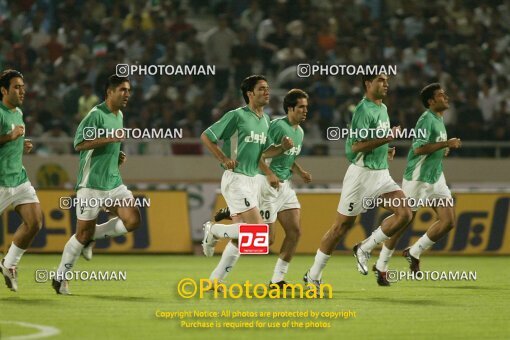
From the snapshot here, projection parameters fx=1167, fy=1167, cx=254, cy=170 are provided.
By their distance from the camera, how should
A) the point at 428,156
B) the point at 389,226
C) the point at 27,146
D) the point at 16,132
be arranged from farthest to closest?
the point at 428,156, the point at 389,226, the point at 27,146, the point at 16,132

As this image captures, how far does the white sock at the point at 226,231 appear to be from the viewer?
1288cm

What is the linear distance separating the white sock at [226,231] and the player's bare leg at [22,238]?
200 centimetres

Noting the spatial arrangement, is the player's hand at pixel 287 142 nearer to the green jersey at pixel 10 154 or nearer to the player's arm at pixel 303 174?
the player's arm at pixel 303 174

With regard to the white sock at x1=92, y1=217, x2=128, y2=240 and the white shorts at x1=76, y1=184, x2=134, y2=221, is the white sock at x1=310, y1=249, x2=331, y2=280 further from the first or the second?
the white shorts at x1=76, y1=184, x2=134, y2=221

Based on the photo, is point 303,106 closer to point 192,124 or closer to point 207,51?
point 192,124

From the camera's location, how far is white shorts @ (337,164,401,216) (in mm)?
13898

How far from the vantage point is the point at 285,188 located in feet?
46.6

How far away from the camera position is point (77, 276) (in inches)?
613

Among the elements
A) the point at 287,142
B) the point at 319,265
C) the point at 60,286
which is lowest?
the point at 60,286

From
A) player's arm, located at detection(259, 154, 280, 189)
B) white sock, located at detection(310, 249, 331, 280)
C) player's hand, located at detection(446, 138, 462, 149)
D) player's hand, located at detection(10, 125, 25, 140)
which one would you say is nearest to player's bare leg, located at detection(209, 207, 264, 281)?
player's arm, located at detection(259, 154, 280, 189)

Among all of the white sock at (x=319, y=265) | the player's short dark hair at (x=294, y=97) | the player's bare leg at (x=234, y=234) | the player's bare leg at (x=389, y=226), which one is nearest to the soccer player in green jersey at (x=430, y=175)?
the player's bare leg at (x=389, y=226)

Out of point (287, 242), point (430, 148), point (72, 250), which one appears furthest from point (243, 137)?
point (430, 148)

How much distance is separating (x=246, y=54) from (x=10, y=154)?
12.0 metres

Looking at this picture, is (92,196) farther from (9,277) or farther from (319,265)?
(319,265)
